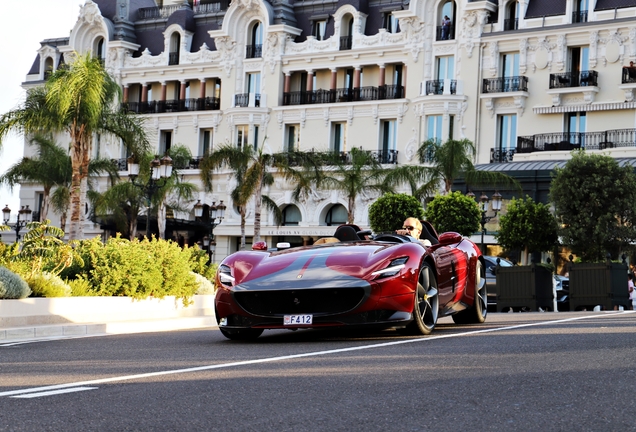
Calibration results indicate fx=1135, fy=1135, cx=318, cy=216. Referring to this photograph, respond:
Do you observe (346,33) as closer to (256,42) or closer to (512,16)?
(256,42)

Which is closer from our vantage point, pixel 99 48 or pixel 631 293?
pixel 631 293

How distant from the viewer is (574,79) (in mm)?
54094

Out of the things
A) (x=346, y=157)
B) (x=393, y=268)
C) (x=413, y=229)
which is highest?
(x=346, y=157)

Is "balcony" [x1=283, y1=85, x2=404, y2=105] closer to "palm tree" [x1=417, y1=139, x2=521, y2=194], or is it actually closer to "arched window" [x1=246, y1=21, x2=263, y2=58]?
"arched window" [x1=246, y1=21, x2=263, y2=58]

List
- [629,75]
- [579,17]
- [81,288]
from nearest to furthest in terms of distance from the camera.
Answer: [81,288] < [629,75] < [579,17]

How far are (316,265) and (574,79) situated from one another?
45.4 meters

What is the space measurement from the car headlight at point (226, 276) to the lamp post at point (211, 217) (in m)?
41.9

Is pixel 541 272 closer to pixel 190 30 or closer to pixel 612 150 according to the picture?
pixel 612 150

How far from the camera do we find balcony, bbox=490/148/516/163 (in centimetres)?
5534

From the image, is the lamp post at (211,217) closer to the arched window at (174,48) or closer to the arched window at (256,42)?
the arched window at (256,42)

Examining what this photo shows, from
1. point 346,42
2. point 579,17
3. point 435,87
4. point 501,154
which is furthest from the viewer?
point 346,42

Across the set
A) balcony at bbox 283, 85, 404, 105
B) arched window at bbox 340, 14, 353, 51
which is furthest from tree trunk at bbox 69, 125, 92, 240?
arched window at bbox 340, 14, 353, 51

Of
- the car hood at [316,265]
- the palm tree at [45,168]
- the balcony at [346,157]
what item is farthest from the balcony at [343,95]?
the car hood at [316,265]

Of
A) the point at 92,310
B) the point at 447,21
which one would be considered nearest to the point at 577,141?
the point at 447,21
